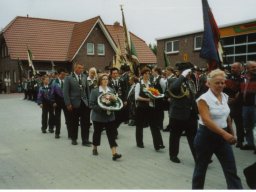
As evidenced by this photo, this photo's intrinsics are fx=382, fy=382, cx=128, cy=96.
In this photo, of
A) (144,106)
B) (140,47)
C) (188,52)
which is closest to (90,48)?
(140,47)

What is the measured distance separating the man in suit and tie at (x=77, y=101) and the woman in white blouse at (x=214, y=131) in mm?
4476

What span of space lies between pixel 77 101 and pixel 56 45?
2946 centimetres

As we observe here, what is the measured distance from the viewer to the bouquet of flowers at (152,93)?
805cm

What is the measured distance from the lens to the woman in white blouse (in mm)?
4496

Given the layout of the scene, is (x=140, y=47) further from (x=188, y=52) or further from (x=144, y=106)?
(x=144, y=106)

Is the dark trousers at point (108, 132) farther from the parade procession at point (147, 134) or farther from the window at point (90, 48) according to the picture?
the window at point (90, 48)

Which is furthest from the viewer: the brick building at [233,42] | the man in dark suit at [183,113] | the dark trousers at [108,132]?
the brick building at [233,42]

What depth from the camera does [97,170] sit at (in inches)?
256

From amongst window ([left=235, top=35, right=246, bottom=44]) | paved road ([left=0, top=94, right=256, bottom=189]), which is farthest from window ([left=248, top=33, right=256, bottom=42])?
paved road ([left=0, top=94, right=256, bottom=189])

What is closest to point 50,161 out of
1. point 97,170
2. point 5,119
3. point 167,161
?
point 97,170

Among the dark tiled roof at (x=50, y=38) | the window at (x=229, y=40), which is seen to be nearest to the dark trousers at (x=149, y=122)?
the window at (x=229, y=40)

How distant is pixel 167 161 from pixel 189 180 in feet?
4.09

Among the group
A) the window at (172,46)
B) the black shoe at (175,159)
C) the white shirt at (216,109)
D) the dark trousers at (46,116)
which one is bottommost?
the black shoe at (175,159)

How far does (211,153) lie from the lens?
4648 mm
